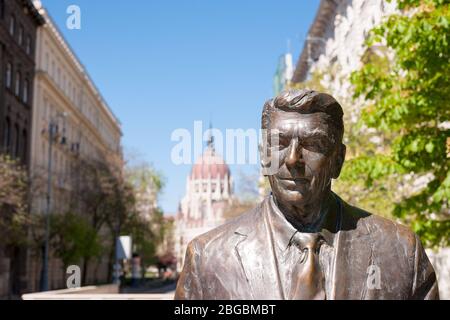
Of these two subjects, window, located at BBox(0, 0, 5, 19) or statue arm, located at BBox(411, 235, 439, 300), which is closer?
statue arm, located at BBox(411, 235, 439, 300)

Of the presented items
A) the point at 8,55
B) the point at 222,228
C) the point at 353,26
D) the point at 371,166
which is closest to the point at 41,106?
the point at 8,55

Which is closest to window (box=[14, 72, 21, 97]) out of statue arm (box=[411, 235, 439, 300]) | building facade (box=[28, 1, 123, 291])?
building facade (box=[28, 1, 123, 291])

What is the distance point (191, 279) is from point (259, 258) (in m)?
Answer: 0.33

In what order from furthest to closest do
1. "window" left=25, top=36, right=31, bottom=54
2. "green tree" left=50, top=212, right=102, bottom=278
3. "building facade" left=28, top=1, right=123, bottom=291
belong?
"building facade" left=28, top=1, right=123, bottom=291 < "window" left=25, top=36, right=31, bottom=54 < "green tree" left=50, top=212, right=102, bottom=278

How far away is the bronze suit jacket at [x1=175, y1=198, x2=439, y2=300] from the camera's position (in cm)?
280

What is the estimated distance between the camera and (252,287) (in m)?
2.81

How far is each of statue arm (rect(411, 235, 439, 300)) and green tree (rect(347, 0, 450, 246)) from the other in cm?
750

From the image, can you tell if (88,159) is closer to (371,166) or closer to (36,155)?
(36,155)

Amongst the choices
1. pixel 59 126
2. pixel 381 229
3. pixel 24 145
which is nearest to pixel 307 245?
pixel 381 229

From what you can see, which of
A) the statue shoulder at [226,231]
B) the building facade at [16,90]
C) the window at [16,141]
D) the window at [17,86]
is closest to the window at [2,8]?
the building facade at [16,90]

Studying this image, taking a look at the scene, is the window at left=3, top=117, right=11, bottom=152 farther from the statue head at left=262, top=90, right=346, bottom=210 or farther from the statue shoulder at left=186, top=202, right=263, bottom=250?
the statue head at left=262, top=90, right=346, bottom=210
